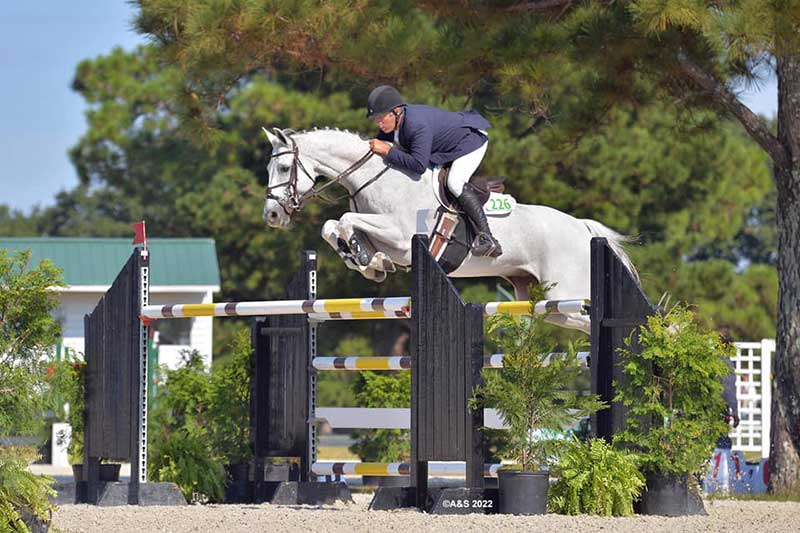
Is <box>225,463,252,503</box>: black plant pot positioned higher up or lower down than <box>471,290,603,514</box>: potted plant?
lower down

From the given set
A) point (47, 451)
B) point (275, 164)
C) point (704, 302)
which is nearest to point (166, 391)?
point (275, 164)

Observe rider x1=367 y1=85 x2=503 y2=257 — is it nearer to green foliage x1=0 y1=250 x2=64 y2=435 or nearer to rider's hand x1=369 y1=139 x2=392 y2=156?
rider's hand x1=369 y1=139 x2=392 y2=156

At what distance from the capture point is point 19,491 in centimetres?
477

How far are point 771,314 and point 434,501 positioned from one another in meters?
15.9

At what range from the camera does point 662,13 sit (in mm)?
8133

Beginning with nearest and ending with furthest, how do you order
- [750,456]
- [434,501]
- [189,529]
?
[189,529] < [434,501] < [750,456]

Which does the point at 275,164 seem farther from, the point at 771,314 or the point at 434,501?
the point at 771,314

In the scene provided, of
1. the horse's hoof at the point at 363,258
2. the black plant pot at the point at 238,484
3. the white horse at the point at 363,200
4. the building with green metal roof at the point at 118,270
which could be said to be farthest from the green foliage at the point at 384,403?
the building with green metal roof at the point at 118,270

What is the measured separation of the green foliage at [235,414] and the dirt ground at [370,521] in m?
1.50

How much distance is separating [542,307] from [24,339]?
2268 mm

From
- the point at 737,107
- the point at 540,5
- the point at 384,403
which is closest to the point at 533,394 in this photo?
the point at 384,403

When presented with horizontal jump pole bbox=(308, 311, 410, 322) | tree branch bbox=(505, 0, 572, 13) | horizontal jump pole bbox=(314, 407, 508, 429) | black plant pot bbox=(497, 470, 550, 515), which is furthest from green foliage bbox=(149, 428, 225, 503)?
tree branch bbox=(505, 0, 572, 13)

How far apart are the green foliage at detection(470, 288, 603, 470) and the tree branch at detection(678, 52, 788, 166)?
13.6 feet

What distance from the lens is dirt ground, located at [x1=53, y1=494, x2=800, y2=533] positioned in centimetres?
534
